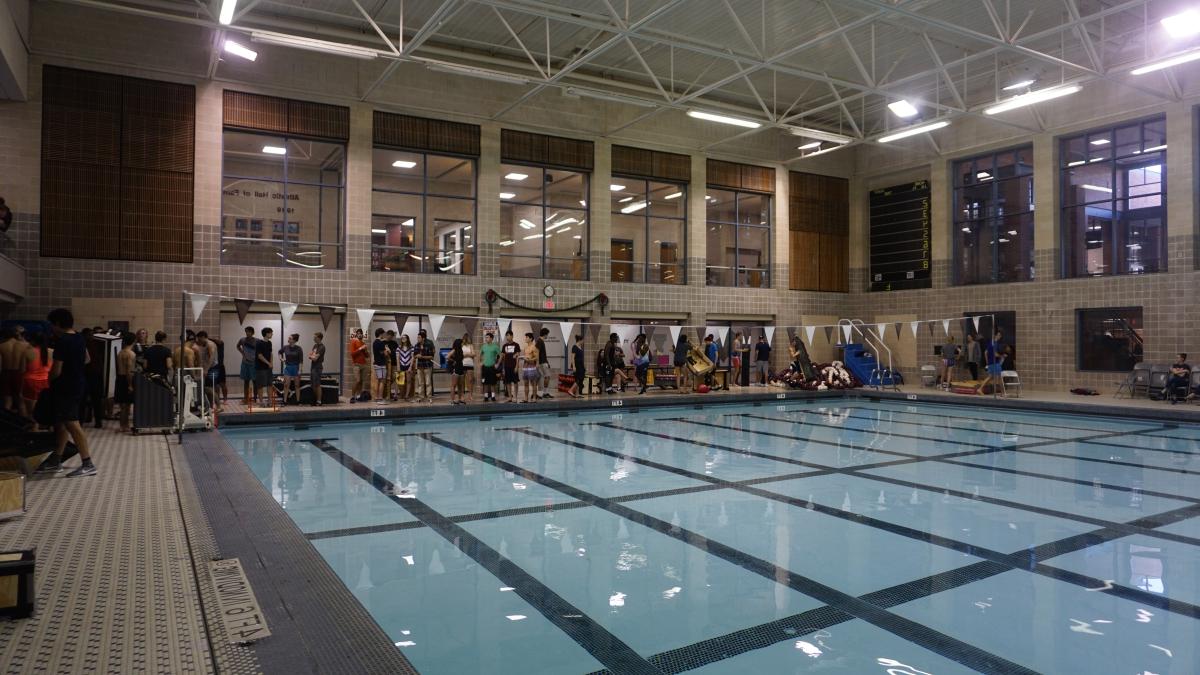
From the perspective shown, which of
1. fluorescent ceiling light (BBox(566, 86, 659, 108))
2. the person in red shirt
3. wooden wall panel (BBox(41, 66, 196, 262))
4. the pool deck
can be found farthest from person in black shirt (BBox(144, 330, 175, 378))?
fluorescent ceiling light (BBox(566, 86, 659, 108))

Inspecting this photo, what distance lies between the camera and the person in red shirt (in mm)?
13000

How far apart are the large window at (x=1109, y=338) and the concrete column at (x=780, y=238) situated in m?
7.20

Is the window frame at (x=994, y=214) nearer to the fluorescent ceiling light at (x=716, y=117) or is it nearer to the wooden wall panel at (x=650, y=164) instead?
the wooden wall panel at (x=650, y=164)

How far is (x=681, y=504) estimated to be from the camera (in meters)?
6.05

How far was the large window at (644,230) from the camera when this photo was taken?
66.7 ft

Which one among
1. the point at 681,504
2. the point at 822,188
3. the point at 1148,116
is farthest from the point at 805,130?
the point at 681,504

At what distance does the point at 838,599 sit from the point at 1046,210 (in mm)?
17002

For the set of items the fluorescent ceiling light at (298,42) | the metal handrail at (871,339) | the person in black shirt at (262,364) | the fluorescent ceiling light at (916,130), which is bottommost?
the person in black shirt at (262,364)

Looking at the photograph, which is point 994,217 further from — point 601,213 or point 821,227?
point 601,213

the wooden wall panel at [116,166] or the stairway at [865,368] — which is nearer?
the wooden wall panel at [116,166]

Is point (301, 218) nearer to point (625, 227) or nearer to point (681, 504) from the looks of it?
point (625, 227)

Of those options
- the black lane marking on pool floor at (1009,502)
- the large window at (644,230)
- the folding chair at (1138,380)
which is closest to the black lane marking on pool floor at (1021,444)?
the black lane marking on pool floor at (1009,502)

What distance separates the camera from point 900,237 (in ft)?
68.5

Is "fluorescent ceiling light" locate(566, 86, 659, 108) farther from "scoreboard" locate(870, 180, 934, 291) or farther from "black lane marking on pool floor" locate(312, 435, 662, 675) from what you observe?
"scoreboard" locate(870, 180, 934, 291)
